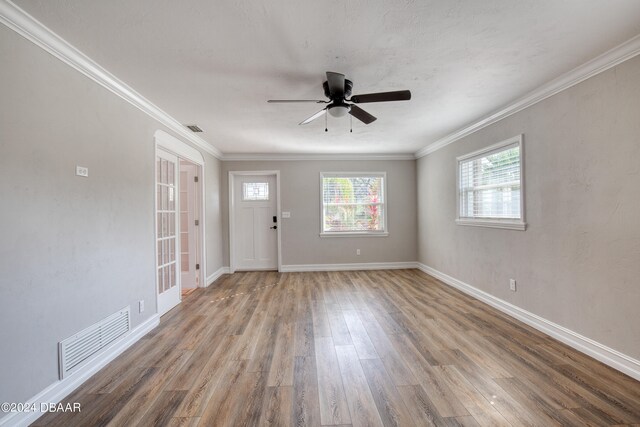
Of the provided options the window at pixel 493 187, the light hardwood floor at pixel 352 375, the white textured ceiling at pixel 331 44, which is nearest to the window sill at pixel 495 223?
the window at pixel 493 187

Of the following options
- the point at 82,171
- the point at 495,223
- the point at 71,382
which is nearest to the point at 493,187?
the point at 495,223

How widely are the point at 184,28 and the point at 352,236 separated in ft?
14.7

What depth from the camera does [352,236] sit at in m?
5.55

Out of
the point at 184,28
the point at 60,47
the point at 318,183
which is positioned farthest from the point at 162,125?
the point at 318,183

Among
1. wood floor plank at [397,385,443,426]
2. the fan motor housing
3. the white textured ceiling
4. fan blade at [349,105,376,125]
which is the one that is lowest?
wood floor plank at [397,385,443,426]

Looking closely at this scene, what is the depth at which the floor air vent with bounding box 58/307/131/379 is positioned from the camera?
72.9 inches

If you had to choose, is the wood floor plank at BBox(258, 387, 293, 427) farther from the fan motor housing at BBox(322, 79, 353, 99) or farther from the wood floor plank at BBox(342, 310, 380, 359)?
the fan motor housing at BBox(322, 79, 353, 99)

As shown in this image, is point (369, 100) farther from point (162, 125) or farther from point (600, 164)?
point (162, 125)

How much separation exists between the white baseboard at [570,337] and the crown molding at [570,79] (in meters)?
2.25

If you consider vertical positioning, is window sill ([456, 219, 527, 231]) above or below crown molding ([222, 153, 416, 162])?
below

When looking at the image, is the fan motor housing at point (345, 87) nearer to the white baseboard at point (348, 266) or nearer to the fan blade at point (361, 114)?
the fan blade at point (361, 114)

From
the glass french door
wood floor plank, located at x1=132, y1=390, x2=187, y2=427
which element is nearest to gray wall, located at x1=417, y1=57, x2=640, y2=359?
wood floor plank, located at x1=132, y1=390, x2=187, y2=427

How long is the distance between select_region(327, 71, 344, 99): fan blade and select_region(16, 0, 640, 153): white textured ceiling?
131mm

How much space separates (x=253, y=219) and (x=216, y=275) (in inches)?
51.4
